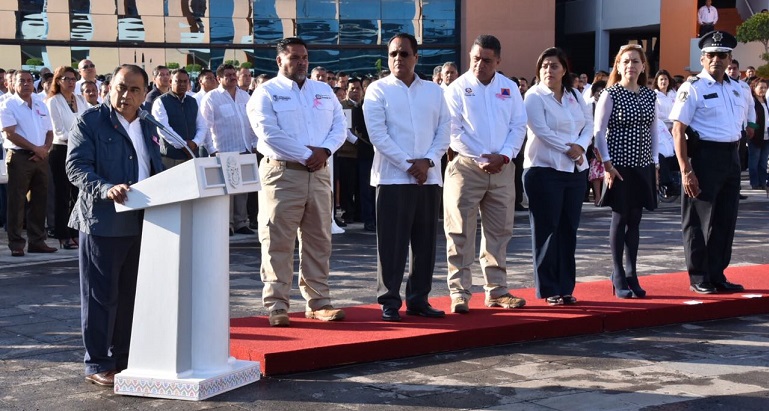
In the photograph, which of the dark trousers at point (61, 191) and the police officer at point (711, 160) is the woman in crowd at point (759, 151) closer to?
the police officer at point (711, 160)

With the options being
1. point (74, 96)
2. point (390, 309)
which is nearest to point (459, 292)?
point (390, 309)

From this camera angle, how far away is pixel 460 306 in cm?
830

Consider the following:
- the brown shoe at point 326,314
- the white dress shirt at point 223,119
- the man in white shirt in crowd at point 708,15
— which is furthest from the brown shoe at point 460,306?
the man in white shirt in crowd at point 708,15

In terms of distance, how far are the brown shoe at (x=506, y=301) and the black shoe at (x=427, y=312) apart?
0.55 metres

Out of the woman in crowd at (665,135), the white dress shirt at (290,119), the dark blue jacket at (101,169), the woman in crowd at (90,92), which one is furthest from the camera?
the woman in crowd at (665,135)

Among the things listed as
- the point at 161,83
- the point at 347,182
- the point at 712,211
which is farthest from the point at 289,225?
the point at 347,182

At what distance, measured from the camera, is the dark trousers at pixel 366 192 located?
14490 millimetres

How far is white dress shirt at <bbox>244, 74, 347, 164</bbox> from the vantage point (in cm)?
777

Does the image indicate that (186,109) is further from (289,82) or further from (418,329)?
(418,329)

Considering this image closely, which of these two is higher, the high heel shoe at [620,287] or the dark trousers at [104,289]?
the dark trousers at [104,289]

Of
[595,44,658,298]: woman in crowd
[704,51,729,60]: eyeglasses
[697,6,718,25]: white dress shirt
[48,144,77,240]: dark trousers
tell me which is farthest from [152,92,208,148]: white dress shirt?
[697,6,718,25]: white dress shirt

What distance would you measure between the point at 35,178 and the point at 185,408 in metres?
7.24

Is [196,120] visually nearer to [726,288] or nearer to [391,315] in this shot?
[391,315]

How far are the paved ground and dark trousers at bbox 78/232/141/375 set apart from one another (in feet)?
0.67
